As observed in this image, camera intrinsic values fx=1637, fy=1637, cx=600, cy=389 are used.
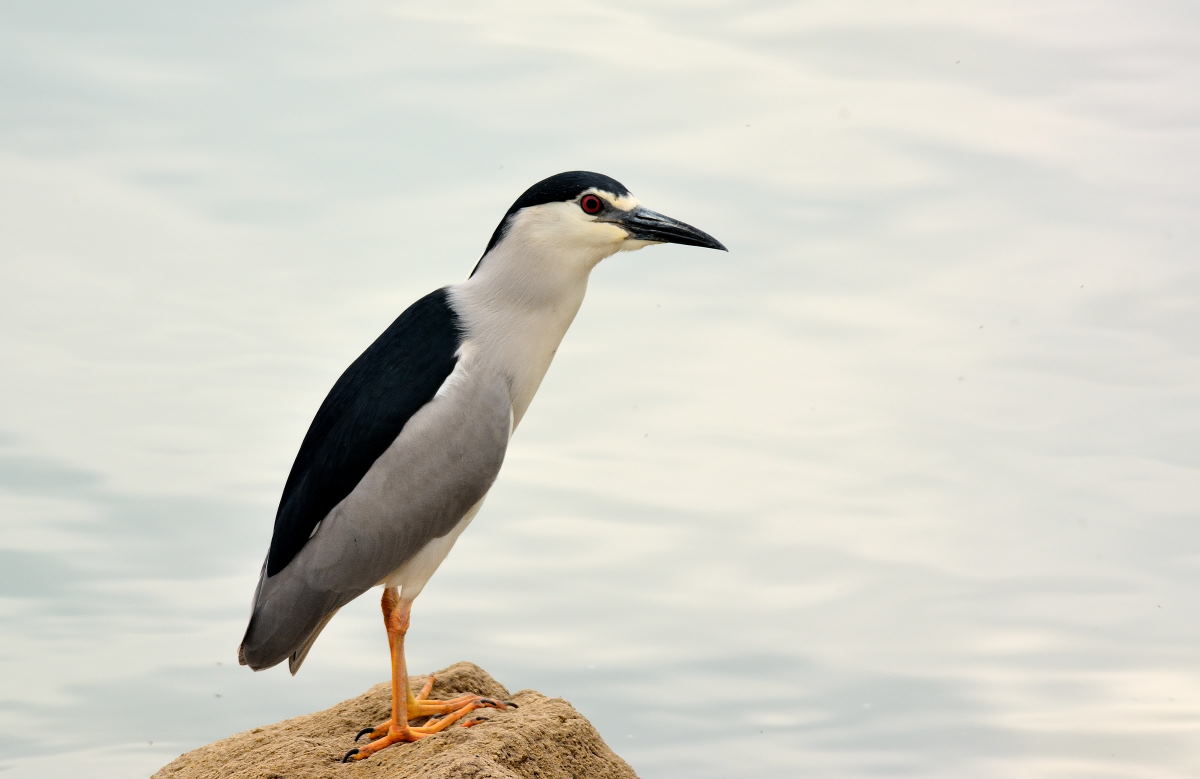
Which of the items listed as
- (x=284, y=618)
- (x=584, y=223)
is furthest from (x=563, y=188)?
(x=284, y=618)

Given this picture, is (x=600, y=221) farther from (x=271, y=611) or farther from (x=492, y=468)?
(x=271, y=611)

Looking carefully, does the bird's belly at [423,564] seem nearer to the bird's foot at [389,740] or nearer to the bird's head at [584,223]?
the bird's foot at [389,740]

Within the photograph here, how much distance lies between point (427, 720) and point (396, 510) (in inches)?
52.1

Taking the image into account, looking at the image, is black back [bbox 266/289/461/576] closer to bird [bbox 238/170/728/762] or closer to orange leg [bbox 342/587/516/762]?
bird [bbox 238/170/728/762]

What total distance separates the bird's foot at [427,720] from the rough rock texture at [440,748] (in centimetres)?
7

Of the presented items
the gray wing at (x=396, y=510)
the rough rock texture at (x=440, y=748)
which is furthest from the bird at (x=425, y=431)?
the rough rock texture at (x=440, y=748)

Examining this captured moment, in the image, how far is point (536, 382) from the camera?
9492 millimetres

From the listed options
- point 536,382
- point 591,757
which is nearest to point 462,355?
point 536,382

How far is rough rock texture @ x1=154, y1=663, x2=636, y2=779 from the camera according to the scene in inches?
341

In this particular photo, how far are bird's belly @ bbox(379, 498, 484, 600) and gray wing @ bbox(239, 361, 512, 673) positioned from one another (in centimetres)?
5

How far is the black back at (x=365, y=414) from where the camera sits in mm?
9141

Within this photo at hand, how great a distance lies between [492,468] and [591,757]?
5.60 feet

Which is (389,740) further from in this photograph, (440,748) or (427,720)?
(440,748)

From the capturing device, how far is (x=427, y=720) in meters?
9.47
